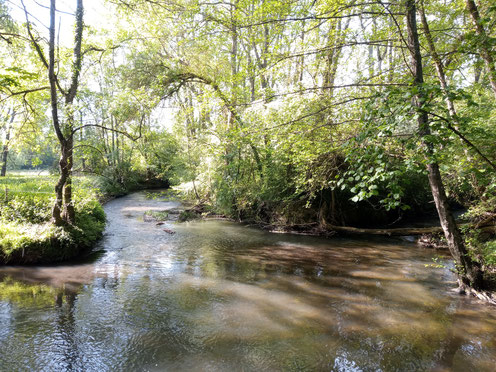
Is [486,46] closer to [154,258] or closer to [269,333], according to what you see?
[269,333]

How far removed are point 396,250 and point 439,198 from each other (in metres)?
4.45

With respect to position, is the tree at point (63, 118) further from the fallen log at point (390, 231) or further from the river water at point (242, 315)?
the fallen log at point (390, 231)

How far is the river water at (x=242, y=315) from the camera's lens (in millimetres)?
3766

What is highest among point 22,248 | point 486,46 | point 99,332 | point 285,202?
point 486,46

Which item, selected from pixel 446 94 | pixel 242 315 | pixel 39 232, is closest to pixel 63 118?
pixel 39 232

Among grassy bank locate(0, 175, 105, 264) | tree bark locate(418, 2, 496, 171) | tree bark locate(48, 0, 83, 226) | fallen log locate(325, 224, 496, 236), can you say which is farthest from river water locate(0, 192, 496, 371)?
tree bark locate(418, 2, 496, 171)

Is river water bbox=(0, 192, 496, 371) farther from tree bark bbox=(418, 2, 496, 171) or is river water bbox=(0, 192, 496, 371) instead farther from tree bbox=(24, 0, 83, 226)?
tree bark bbox=(418, 2, 496, 171)

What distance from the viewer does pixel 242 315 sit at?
4.91 meters

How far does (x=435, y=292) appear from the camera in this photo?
578 centimetres

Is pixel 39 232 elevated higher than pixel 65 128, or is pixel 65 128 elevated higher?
pixel 65 128

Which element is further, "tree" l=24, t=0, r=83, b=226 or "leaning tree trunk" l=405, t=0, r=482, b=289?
"tree" l=24, t=0, r=83, b=226

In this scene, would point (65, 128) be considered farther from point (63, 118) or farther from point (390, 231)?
point (390, 231)

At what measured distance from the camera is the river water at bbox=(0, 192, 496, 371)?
3.77m

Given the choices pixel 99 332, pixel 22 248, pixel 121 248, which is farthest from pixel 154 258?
pixel 99 332
